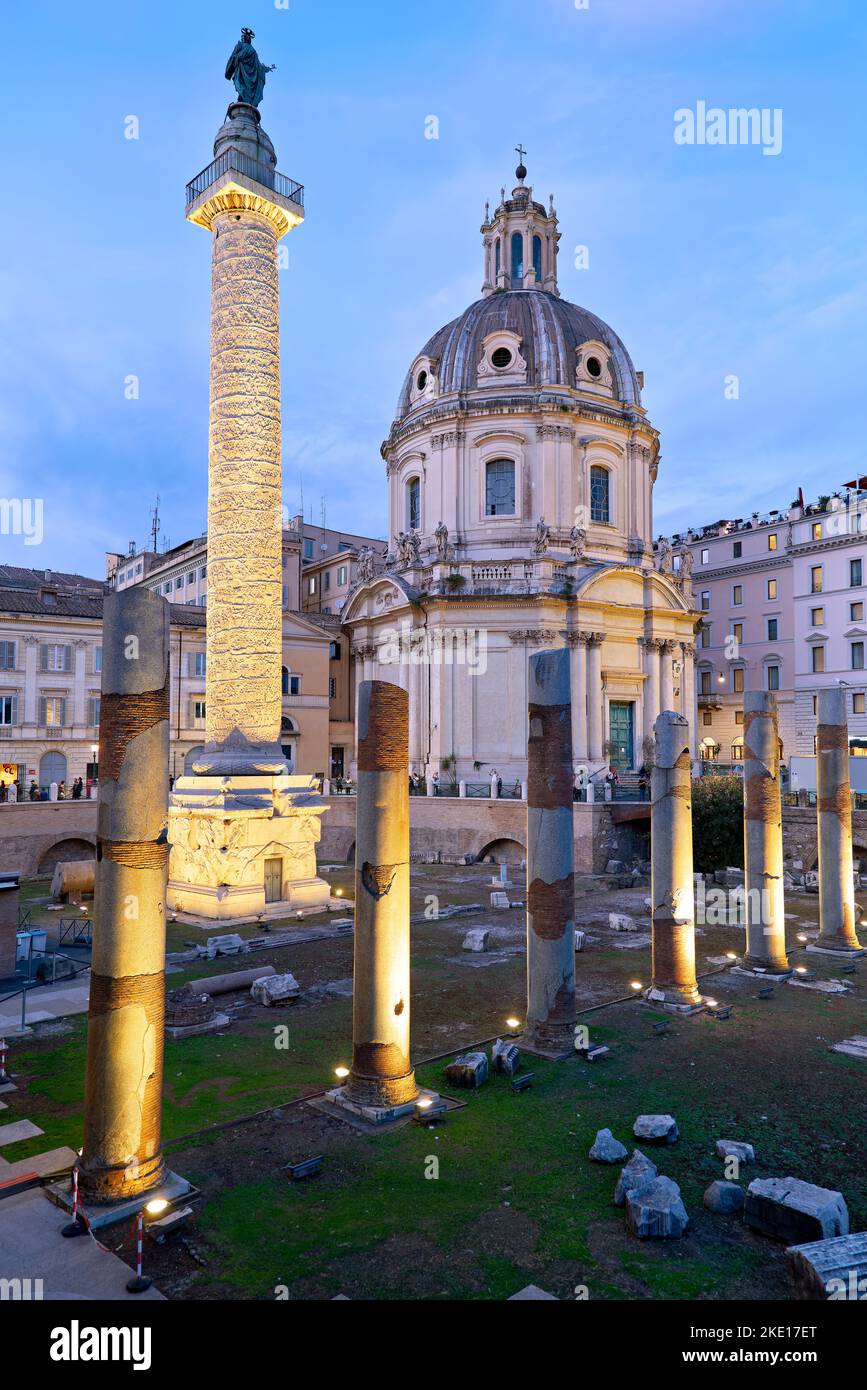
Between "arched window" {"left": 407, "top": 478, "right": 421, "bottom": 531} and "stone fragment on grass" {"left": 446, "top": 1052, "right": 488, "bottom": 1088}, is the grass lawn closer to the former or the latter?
"stone fragment on grass" {"left": 446, "top": 1052, "right": 488, "bottom": 1088}

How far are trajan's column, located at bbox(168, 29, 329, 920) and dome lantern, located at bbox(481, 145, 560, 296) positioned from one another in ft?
85.4

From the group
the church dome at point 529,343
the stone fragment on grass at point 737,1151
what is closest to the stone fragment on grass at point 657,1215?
the stone fragment on grass at point 737,1151

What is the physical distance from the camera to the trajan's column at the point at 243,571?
21.7 m

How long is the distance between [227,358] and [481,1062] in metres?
18.0

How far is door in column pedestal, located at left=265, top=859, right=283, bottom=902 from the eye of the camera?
22547 millimetres

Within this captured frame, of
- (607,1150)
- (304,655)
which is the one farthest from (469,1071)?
(304,655)

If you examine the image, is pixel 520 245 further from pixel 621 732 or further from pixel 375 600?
pixel 621 732

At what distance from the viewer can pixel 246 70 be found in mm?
23047

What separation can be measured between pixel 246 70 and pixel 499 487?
2053 cm

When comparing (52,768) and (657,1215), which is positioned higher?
(52,768)

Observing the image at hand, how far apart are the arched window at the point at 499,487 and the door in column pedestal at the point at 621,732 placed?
10.1 metres

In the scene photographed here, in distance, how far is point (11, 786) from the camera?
1293 inches

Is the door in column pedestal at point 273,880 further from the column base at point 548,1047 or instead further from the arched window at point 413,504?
the arched window at point 413,504
